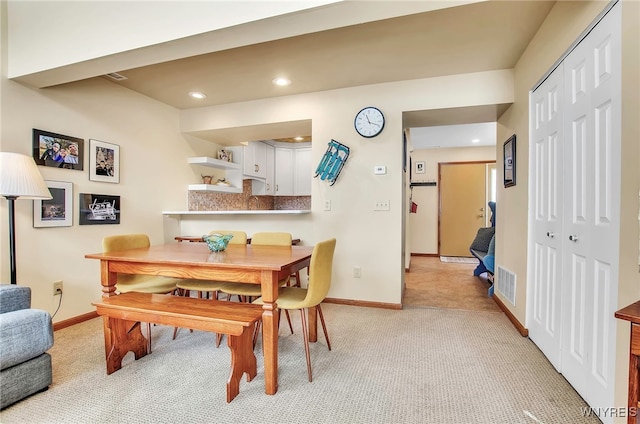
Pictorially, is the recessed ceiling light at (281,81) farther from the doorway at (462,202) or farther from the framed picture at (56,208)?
the doorway at (462,202)

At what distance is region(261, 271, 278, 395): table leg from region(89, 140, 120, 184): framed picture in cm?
233

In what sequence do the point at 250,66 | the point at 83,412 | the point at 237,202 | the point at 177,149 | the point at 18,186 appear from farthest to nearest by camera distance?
the point at 237,202
the point at 177,149
the point at 250,66
the point at 18,186
the point at 83,412

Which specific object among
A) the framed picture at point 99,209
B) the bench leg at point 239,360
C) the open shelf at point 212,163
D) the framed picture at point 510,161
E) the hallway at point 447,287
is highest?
the open shelf at point 212,163

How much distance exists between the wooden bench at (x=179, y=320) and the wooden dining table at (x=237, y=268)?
0.42ft

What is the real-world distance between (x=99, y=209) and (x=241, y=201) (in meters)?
2.32

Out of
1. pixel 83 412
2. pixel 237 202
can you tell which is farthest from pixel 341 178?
pixel 83 412

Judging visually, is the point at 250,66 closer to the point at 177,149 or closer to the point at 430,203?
the point at 177,149

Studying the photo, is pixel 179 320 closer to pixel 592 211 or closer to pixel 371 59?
pixel 592 211

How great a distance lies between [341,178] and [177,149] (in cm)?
217

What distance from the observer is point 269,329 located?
1695 mm

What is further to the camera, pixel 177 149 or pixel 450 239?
pixel 450 239

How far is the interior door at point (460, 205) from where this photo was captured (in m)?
6.42

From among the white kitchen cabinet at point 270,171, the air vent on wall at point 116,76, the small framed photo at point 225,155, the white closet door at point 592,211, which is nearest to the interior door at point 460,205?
the white kitchen cabinet at point 270,171

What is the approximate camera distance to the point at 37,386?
1673 mm
